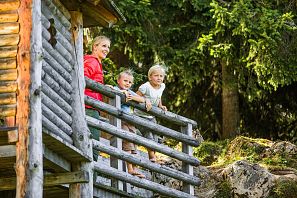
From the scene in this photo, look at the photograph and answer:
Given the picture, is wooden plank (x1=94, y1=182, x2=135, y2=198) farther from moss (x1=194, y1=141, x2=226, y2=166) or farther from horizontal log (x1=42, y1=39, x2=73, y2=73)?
moss (x1=194, y1=141, x2=226, y2=166)

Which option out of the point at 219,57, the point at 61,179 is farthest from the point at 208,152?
the point at 61,179

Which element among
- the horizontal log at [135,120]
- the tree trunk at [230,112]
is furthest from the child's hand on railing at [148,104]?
the tree trunk at [230,112]

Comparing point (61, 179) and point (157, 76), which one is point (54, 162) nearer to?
point (61, 179)

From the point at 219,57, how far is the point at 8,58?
8.89m

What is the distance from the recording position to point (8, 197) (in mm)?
12867

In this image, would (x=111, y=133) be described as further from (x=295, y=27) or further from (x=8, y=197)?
(x=295, y=27)

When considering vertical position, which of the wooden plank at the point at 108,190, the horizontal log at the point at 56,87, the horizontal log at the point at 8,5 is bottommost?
the wooden plank at the point at 108,190

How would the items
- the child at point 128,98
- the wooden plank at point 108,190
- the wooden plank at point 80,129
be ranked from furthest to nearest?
the child at point 128,98
the wooden plank at point 108,190
the wooden plank at point 80,129

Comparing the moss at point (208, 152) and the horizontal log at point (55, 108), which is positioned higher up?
the moss at point (208, 152)

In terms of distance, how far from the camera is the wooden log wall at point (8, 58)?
9.98m

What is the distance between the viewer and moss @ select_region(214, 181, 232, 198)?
15.0 meters

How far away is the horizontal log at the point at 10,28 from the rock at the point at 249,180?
19.5ft

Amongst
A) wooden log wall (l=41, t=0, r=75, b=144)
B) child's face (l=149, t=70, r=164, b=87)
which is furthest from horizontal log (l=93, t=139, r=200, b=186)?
child's face (l=149, t=70, r=164, b=87)

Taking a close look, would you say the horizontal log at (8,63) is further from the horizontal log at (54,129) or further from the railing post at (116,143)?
the railing post at (116,143)
